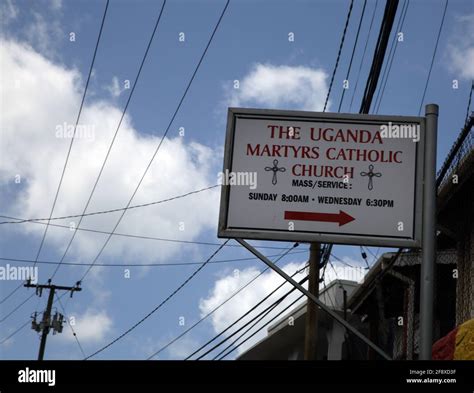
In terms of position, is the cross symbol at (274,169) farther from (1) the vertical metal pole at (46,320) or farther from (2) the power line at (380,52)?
(1) the vertical metal pole at (46,320)

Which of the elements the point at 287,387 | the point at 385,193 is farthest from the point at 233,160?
the point at 287,387

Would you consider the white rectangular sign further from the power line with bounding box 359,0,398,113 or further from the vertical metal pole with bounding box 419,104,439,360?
the power line with bounding box 359,0,398,113

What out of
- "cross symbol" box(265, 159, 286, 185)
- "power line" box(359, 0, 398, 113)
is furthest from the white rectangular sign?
"power line" box(359, 0, 398, 113)

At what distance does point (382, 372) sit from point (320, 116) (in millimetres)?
2857

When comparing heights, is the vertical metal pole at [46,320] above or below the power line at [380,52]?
below

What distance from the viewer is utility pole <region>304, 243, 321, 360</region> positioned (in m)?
14.4

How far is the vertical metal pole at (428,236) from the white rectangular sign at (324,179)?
0.24ft

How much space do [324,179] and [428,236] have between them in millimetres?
1016

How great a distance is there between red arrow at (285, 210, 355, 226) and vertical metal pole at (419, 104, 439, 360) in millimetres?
649

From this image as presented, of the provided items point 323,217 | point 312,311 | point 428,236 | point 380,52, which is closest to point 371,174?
point 323,217

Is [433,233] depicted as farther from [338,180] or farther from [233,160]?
[233,160]

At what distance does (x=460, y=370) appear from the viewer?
4758 mm

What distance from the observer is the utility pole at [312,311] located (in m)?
14.4

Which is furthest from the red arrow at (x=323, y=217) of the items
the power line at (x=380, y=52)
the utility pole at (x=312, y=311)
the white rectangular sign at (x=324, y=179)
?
the utility pole at (x=312, y=311)
